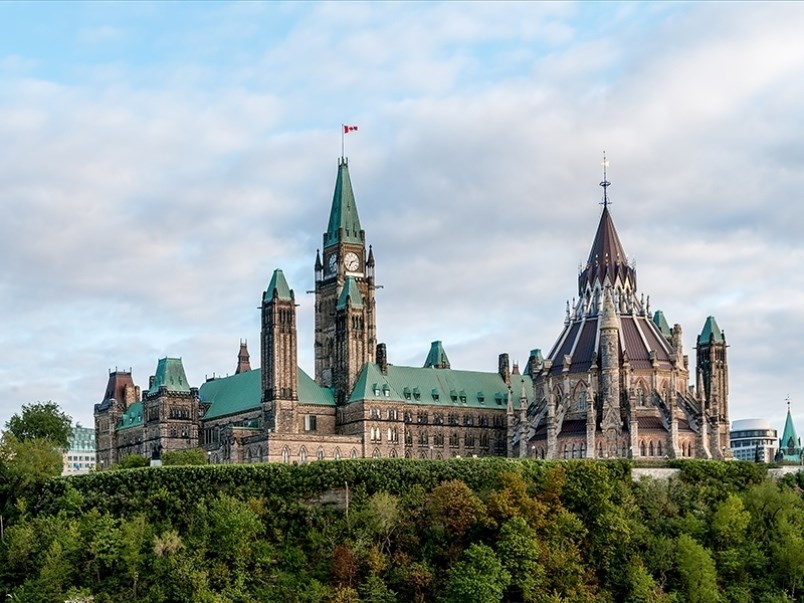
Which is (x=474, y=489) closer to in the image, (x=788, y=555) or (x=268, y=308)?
(x=788, y=555)

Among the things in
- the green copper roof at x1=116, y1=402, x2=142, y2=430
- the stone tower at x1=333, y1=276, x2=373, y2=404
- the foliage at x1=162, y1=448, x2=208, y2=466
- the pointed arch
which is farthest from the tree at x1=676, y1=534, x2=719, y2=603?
the green copper roof at x1=116, y1=402, x2=142, y2=430

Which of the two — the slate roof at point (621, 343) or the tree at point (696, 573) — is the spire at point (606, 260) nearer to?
the slate roof at point (621, 343)

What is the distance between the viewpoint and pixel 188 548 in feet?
339

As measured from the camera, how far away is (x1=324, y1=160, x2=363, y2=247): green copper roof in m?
184

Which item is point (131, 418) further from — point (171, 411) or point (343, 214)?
point (343, 214)

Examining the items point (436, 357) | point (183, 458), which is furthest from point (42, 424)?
point (436, 357)

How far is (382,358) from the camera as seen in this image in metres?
176

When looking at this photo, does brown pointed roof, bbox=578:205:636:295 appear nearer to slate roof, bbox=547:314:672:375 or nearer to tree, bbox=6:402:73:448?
slate roof, bbox=547:314:672:375

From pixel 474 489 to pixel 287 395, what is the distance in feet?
188

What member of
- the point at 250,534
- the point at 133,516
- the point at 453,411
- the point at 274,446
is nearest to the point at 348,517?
the point at 250,534

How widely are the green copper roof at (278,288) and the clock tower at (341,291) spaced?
7.75m

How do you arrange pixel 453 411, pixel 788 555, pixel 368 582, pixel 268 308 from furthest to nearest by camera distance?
pixel 453 411, pixel 268 308, pixel 788 555, pixel 368 582

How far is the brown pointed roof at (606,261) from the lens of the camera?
16900 centimetres

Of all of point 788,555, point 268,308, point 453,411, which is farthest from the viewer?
point 453,411
